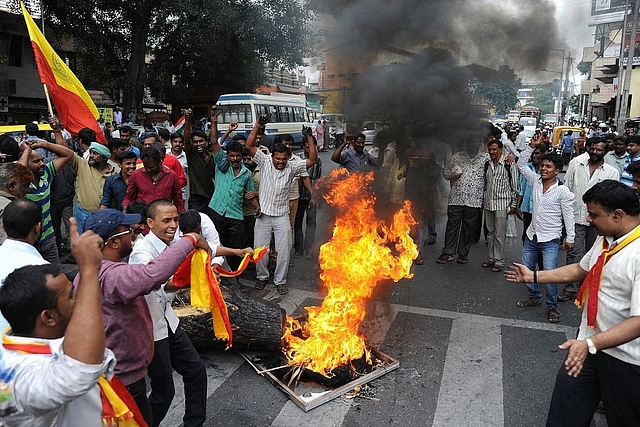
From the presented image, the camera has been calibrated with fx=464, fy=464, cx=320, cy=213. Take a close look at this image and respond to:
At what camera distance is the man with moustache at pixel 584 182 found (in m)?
6.13

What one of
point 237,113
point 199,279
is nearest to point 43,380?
point 199,279

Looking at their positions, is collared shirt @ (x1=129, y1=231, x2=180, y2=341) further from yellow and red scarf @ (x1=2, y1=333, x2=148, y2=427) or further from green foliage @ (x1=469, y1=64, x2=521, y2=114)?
green foliage @ (x1=469, y1=64, x2=521, y2=114)

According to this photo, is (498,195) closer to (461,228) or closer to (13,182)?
(461,228)

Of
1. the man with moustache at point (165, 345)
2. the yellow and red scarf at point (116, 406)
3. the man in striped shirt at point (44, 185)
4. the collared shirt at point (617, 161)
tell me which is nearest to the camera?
the yellow and red scarf at point (116, 406)

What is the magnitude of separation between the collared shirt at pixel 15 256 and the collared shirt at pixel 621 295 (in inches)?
139

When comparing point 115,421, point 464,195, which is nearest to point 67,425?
point 115,421

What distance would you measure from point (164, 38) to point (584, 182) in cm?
2050

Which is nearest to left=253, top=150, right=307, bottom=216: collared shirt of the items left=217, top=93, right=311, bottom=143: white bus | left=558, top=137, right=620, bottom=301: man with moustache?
left=558, top=137, right=620, bottom=301: man with moustache

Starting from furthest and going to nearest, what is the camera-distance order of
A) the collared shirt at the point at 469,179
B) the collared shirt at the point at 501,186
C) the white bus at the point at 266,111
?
the white bus at the point at 266,111
the collared shirt at the point at 469,179
the collared shirt at the point at 501,186

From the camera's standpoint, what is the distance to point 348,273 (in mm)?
4988

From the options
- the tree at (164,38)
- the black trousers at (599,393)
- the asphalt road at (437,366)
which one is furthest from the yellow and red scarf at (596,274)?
the tree at (164,38)

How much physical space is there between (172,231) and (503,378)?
10.4 ft

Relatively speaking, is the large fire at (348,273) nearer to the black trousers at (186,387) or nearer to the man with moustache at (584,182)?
the black trousers at (186,387)

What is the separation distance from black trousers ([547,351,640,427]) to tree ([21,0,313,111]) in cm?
1400
